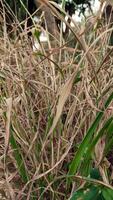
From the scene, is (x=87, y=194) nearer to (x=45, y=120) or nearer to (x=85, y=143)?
(x=85, y=143)

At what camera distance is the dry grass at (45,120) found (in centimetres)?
141

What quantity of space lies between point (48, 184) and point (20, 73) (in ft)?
1.46

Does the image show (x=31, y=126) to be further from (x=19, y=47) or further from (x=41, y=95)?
(x=19, y=47)

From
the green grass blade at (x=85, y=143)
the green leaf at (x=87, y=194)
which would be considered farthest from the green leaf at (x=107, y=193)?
the green grass blade at (x=85, y=143)

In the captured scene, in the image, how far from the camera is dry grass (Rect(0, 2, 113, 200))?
1.41 m

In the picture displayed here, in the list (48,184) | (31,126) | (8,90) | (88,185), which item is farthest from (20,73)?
(88,185)

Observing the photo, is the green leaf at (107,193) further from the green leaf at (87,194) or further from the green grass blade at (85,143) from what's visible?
the green grass blade at (85,143)

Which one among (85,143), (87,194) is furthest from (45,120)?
(87,194)

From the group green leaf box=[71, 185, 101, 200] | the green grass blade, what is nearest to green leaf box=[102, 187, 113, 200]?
green leaf box=[71, 185, 101, 200]

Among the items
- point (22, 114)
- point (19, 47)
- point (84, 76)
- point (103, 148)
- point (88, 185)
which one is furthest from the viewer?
point (19, 47)

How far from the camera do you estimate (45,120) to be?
1.65 m

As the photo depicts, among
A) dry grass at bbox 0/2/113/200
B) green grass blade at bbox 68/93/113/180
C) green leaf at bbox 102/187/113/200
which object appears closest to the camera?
green leaf at bbox 102/187/113/200

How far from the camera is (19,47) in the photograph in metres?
1.91

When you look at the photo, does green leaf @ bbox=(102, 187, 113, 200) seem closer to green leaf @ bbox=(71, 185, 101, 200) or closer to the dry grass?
green leaf @ bbox=(71, 185, 101, 200)
